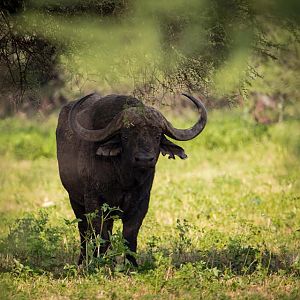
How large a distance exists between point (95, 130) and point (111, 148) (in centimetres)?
26

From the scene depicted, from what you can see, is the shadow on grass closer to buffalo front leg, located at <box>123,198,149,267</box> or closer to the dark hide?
buffalo front leg, located at <box>123,198,149,267</box>

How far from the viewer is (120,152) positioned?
8484mm

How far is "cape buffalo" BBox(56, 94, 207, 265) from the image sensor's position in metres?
8.23

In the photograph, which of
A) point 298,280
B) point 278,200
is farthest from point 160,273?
point 278,200

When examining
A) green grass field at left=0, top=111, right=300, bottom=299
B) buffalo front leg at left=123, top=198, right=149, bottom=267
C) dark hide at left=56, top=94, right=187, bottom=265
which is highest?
dark hide at left=56, top=94, right=187, bottom=265

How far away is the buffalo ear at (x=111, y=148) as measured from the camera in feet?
27.8

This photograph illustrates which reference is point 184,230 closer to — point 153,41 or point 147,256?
point 147,256

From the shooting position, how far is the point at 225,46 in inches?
293

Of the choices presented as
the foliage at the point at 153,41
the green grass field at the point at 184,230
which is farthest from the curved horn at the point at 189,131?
the green grass field at the point at 184,230

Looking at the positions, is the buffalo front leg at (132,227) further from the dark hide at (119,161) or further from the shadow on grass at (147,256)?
the shadow on grass at (147,256)

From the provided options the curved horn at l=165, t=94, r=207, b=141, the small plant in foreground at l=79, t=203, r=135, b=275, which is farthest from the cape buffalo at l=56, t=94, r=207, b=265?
the small plant in foreground at l=79, t=203, r=135, b=275

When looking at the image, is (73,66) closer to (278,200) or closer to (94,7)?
(94,7)

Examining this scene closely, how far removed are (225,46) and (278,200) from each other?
5932 millimetres

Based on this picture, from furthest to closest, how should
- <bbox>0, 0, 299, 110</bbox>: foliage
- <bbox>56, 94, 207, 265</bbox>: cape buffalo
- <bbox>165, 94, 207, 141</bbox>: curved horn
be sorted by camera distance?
<bbox>165, 94, 207, 141</bbox>: curved horn → <bbox>56, 94, 207, 265</bbox>: cape buffalo → <bbox>0, 0, 299, 110</bbox>: foliage
